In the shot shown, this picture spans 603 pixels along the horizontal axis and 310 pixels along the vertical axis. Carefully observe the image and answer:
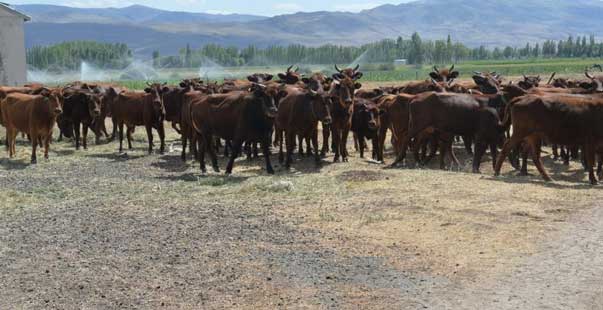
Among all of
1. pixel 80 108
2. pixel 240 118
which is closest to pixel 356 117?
pixel 240 118

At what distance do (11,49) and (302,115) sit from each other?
2400 cm

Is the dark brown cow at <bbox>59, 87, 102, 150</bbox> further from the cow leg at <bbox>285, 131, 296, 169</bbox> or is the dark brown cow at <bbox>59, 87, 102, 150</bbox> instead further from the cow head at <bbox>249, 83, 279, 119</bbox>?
the cow head at <bbox>249, 83, 279, 119</bbox>

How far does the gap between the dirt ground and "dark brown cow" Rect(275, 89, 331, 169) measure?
190 centimetres

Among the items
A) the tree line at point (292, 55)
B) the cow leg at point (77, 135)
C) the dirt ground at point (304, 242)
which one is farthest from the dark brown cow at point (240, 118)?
the tree line at point (292, 55)

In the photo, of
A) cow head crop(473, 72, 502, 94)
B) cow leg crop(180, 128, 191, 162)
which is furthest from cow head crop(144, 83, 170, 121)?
cow head crop(473, 72, 502, 94)

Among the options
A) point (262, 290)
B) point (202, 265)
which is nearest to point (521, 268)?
point (262, 290)

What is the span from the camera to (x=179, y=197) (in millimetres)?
13898

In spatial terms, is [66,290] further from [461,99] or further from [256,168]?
[461,99]

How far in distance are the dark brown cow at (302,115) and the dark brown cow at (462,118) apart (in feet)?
7.17

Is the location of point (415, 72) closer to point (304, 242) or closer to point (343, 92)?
point (343, 92)

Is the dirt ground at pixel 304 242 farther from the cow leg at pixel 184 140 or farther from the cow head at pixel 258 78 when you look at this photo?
the cow head at pixel 258 78

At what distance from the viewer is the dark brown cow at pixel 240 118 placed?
16800mm

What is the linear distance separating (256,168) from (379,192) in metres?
4.97

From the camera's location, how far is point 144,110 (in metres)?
21.9
